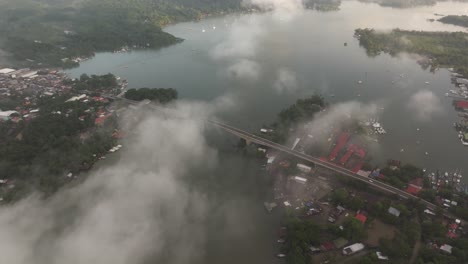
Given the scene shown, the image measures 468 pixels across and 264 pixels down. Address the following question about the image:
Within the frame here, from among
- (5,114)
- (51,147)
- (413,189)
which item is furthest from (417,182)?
(5,114)

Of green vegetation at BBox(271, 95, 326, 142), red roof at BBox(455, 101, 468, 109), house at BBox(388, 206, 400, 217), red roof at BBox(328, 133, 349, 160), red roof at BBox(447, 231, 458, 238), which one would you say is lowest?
red roof at BBox(447, 231, 458, 238)

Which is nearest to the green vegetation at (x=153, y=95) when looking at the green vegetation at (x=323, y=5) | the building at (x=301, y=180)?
the building at (x=301, y=180)

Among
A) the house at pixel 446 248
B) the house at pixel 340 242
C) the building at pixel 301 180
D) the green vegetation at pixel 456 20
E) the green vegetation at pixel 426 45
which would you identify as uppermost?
the green vegetation at pixel 456 20

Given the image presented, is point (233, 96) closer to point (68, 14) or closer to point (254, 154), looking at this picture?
point (254, 154)

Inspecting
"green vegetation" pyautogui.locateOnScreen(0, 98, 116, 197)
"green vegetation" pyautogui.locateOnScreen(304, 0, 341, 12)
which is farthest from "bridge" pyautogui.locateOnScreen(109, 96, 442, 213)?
"green vegetation" pyautogui.locateOnScreen(304, 0, 341, 12)

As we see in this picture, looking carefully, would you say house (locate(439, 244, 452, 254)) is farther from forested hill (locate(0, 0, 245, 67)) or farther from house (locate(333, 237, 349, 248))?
forested hill (locate(0, 0, 245, 67))

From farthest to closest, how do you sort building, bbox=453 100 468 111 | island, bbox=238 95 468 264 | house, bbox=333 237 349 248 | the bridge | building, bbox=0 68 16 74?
building, bbox=0 68 16 74
building, bbox=453 100 468 111
the bridge
house, bbox=333 237 349 248
island, bbox=238 95 468 264

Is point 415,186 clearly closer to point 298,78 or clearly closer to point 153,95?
point 298,78

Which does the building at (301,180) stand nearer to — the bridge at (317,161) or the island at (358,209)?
the island at (358,209)
